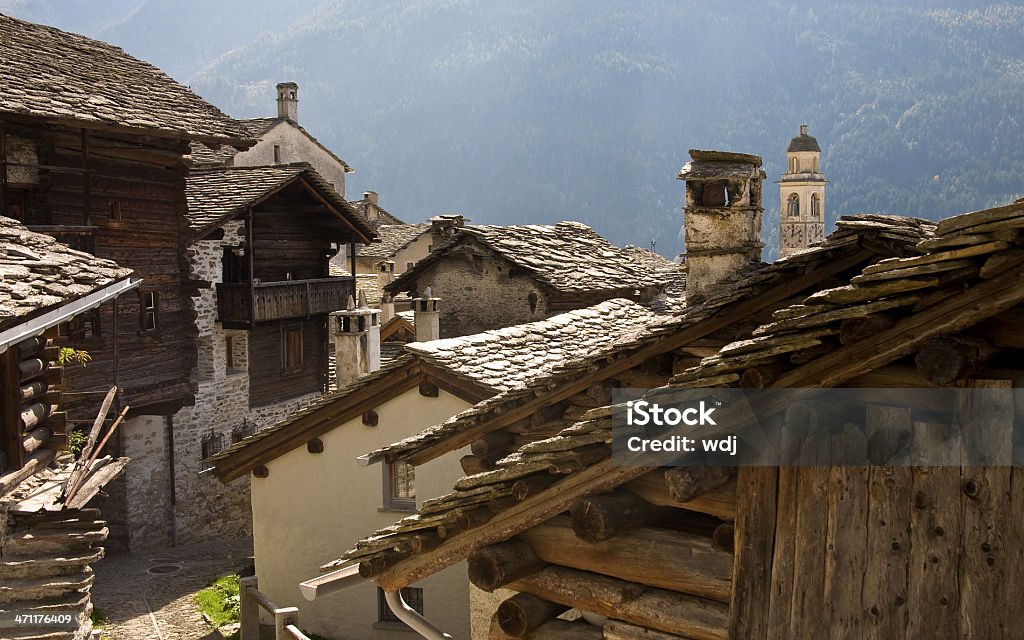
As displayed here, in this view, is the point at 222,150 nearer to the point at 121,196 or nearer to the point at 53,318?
the point at 121,196

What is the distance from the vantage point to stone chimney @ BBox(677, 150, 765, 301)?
1048 centimetres

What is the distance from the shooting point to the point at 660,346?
7.88 metres

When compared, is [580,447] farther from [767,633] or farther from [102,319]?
[102,319]

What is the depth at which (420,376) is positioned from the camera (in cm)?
1284

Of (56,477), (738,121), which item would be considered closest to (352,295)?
(56,477)

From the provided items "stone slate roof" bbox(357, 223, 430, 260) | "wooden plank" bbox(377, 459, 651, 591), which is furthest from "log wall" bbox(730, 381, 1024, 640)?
"stone slate roof" bbox(357, 223, 430, 260)

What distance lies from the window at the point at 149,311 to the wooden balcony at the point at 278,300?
1.83 m

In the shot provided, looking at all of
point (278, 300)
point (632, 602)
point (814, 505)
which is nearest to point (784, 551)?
point (814, 505)

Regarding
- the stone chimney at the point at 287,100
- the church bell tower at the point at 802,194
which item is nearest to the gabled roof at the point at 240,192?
the stone chimney at the point at 287,100

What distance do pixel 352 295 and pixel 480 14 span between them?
182 m

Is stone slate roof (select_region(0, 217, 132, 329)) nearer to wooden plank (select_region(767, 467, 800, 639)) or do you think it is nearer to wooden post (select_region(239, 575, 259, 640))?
wooden plank (select_region(767, 467, 800, 639))

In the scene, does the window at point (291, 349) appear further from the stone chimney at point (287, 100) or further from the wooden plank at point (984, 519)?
the wooden plank at point (984, 519)

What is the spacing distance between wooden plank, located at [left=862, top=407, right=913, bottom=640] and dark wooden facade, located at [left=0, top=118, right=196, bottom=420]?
45.6 ft

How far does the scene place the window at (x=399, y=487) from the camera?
13.4 m
